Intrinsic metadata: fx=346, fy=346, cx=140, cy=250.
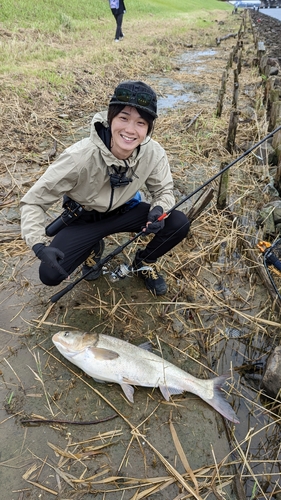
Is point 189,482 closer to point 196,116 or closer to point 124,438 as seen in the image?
point 124,438

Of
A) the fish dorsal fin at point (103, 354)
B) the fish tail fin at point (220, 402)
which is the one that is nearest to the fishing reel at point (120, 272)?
the fish dorsal fin at point (103, 354)

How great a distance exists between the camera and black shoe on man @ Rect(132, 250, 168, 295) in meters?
3.58

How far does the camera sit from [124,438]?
240 centimetres

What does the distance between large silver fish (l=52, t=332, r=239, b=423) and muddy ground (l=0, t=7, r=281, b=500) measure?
0.13m

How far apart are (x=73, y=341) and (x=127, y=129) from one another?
1741 mm

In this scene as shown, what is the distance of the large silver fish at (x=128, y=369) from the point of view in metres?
2.59

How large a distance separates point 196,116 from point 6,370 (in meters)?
7.15

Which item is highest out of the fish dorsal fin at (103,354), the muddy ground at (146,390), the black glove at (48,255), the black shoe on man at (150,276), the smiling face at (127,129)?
the smiling face at (127,129)

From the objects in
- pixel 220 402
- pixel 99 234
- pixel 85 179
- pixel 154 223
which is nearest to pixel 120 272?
pixel 99 234

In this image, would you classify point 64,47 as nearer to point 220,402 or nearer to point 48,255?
point 48,255

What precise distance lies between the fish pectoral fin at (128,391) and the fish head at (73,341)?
392 millimetres

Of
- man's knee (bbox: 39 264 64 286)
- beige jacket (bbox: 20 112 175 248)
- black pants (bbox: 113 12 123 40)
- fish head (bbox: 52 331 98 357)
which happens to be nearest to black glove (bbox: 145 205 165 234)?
beige jacket (bbox: 20 112 175 248)

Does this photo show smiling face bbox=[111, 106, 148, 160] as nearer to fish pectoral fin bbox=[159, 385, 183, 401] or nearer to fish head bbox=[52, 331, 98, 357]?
fish head bbox=[52, 331, 98, 357]

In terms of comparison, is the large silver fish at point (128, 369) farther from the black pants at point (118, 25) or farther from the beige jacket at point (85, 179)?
the black pants at point (118, 25)
